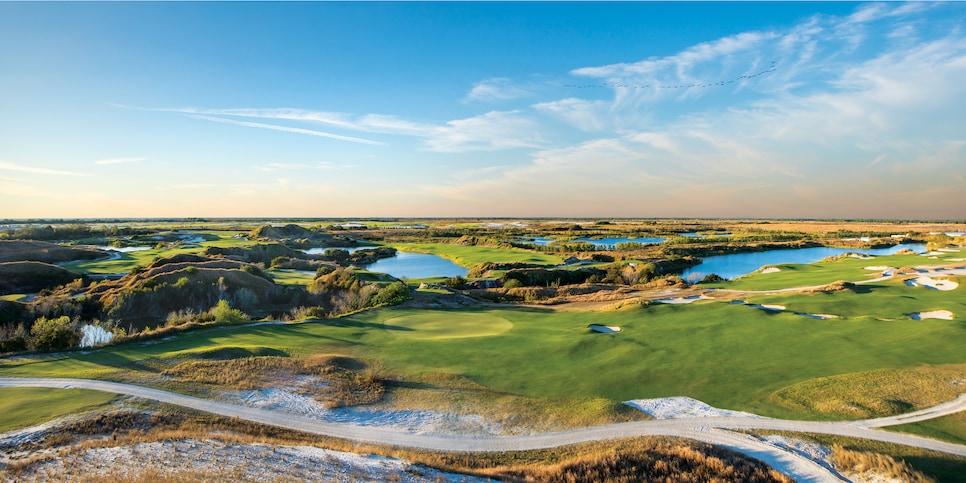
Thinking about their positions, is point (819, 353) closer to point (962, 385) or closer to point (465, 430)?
point (962, 385)

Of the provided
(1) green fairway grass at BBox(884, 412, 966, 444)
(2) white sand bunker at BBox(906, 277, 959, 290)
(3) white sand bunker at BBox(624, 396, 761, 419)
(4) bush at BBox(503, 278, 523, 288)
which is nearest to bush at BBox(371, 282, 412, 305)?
(4) bush at BBox(503, 278, 523, 288)

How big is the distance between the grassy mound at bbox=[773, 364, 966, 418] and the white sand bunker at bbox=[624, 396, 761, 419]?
1.79 metres

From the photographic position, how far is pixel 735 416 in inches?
452

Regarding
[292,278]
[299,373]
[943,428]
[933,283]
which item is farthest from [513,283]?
[943,428]

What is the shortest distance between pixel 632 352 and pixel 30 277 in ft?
142

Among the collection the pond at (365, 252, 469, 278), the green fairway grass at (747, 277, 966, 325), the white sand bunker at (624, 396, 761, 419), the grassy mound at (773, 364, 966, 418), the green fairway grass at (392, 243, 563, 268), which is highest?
the green fairway grass at (747, 277, 966, 325)

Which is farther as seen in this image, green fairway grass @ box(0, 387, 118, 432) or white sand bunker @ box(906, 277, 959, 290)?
white sand bunker @ box(906, 277, 959, 290)

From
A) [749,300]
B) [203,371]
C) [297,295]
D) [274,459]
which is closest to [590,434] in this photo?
[274,459]

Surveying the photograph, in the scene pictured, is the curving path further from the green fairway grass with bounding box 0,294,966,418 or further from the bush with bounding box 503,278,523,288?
the bush with bounding box 503,278,523,288

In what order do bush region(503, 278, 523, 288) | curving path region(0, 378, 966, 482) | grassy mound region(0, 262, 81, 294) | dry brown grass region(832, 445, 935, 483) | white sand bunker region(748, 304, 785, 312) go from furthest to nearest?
1. bush region(503, 278, 523, 288)
2. grassy mound region(0, 262, 81, 294)
3. white sand bunker region(748, 304, 785, 312)
4. curving path region(0, 378, 966, 482)
5. dry brown grass region(832, 445, 935, 483)

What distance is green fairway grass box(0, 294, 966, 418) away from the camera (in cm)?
1348

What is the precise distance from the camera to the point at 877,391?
40.4 ft

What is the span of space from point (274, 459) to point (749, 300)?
24.3 metres

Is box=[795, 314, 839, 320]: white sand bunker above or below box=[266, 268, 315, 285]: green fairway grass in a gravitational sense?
above
